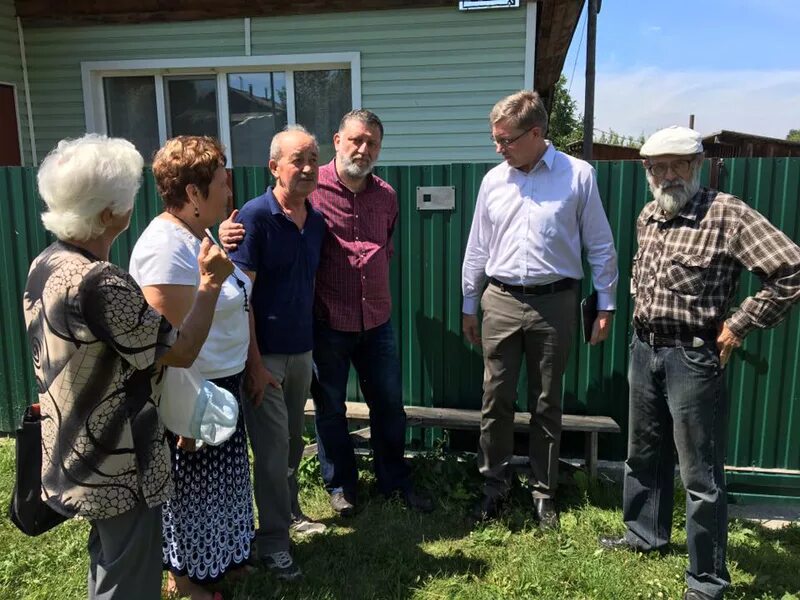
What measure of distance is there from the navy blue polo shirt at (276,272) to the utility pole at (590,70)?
8.77 metres

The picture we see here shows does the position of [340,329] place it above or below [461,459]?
above

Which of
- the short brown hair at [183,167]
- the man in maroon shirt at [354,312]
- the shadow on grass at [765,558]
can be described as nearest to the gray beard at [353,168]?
the man in maroon shirt at [354,312]

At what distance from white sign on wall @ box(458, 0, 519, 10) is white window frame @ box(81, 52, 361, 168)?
118 cm

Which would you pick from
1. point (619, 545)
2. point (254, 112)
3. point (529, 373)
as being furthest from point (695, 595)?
point (254, 112)

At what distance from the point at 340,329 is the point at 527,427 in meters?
1.23

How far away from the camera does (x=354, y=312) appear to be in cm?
305

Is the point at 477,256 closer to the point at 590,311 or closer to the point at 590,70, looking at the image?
the point at 590,311

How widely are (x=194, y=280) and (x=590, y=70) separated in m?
11.4

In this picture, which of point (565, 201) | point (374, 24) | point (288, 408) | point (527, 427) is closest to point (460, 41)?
point (374, 24)

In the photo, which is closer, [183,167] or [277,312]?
[183,167]

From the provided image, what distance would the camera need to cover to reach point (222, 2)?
20.8 feet

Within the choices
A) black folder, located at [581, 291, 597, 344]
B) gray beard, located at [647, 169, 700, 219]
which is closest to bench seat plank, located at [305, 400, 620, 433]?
black folder, located at [581, 291, 597, 344]

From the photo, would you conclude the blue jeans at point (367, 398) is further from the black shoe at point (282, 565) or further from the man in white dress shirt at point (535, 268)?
the black shoe at point (282, 565)

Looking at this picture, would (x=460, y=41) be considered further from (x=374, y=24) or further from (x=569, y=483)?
(x=569, y=483)
